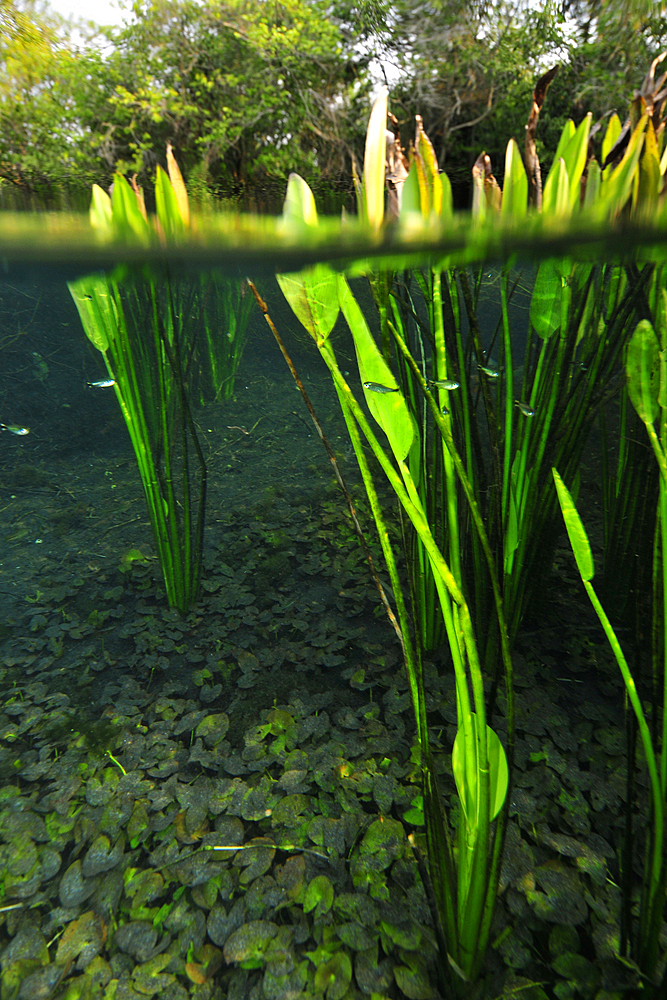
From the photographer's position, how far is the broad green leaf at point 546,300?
892 millimetres

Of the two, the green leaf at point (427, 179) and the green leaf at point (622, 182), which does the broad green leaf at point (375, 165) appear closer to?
the green leaf at point (427, 179)

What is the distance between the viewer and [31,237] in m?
0.75

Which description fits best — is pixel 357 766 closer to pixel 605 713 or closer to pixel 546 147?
pixel 605 713

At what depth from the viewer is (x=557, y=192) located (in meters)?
0.83

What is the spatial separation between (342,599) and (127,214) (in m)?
0.86

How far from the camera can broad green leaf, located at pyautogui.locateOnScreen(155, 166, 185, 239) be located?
81 centimetres

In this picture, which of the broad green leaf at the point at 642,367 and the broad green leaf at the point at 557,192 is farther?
the broad green leaf at the point at 557,192

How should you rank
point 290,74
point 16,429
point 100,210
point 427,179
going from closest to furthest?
point 427,179 < point 100,210 < point 16,429 < point 290,74

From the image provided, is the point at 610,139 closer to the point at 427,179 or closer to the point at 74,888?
the point at 427,179

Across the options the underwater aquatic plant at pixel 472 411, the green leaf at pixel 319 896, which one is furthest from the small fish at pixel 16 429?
the green leaf at pixel 319 896

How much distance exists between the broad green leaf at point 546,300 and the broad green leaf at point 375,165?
1.12 feet

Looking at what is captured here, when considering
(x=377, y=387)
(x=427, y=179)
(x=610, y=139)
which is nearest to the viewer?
(x=377, y=387)

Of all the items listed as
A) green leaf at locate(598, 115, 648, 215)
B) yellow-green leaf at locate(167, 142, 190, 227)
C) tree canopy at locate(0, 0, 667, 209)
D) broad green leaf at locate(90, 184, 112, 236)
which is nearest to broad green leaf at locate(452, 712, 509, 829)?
green leaf at locate(598, 115, 648, 215)

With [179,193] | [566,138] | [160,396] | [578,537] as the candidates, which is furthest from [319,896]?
[566,138]
